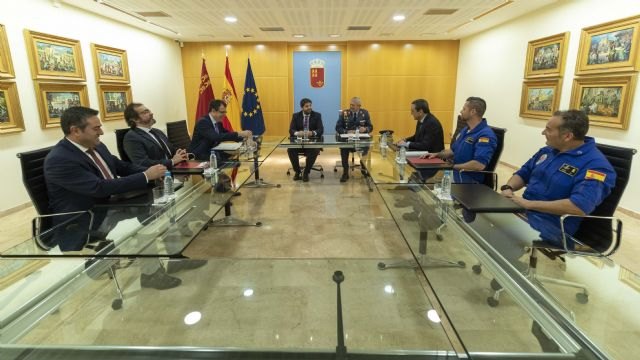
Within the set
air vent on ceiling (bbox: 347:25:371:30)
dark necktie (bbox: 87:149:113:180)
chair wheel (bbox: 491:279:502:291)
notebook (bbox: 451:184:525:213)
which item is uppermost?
air vent on ceiling (bbox: 347:25:371:30)

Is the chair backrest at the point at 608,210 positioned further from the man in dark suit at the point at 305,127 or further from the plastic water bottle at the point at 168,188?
the man in dark suit at the point at 305,127


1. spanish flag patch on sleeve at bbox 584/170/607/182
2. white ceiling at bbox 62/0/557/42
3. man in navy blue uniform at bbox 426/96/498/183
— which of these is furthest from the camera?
white ceiling at bbox 62/0/557/42

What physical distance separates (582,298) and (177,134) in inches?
167

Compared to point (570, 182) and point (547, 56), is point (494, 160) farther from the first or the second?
point (547, 56)

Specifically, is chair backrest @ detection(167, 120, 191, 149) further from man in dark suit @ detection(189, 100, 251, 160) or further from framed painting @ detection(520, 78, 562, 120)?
framed painting @ detection(520, 78, 562, 120)

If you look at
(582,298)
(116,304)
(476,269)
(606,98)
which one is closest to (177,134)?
(116,304)

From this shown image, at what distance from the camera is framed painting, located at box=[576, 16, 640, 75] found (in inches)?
146

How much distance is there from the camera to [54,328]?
1.21 m

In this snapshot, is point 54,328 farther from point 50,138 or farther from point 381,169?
point 50,138

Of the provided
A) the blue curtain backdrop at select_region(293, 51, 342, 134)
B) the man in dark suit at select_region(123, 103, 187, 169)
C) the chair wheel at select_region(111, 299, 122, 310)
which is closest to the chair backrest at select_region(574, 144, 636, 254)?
the chair wheel at select_region(111, 299, 122, 310)

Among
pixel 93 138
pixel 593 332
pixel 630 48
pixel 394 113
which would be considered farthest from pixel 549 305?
pixel 394 113

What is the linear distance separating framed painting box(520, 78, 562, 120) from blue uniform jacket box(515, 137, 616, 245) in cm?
347

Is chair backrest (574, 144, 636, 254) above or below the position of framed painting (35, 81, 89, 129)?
below

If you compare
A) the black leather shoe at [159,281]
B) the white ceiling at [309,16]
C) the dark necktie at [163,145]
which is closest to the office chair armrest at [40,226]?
the black leather shoe at [159,281]
